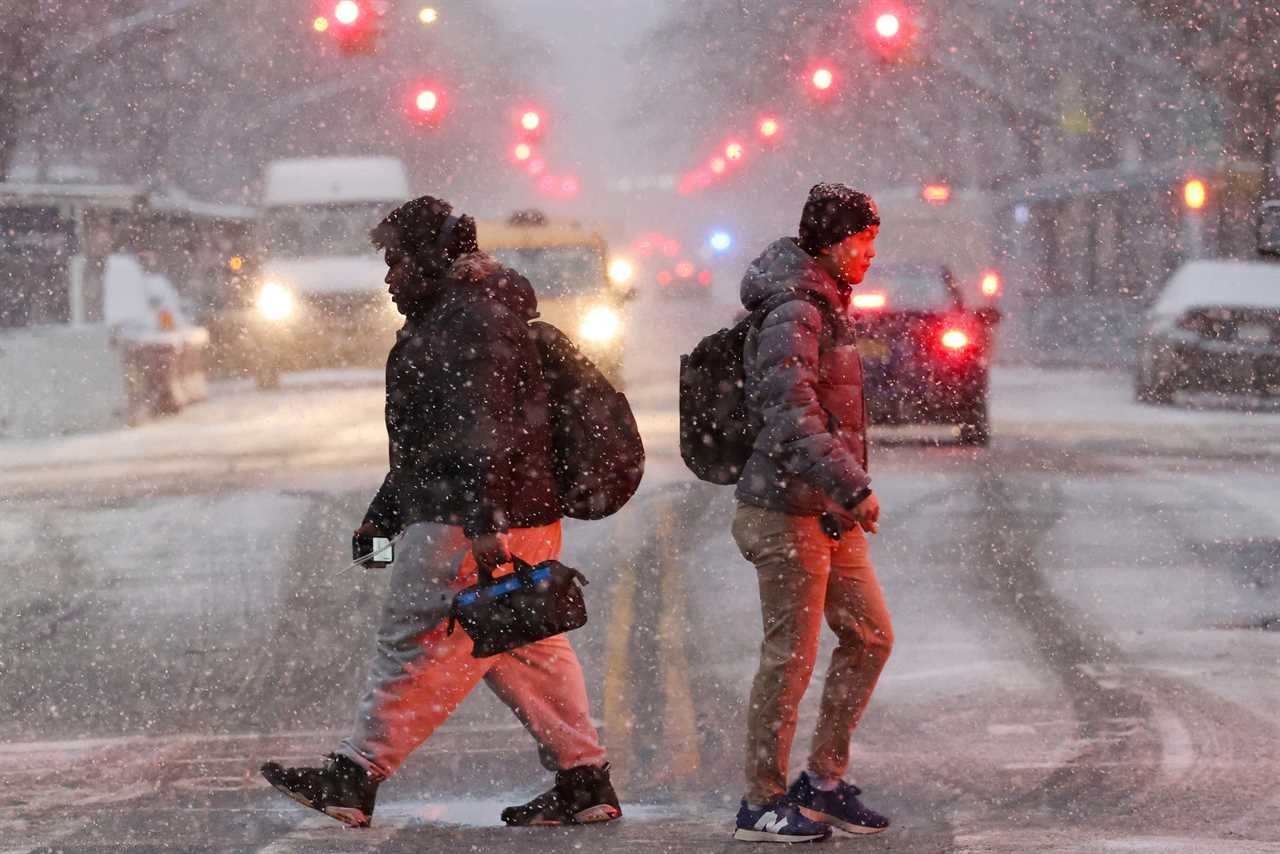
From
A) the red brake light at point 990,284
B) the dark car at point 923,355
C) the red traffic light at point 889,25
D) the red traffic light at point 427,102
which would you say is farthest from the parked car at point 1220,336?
the red traffic light at point 427,102

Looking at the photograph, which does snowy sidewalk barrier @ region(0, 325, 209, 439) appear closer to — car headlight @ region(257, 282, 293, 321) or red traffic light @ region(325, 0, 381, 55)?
car headlight @ region(257, 282, 293, 321)

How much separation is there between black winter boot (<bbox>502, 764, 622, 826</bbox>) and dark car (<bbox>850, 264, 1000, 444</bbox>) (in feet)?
37.7

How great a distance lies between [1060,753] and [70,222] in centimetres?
2187

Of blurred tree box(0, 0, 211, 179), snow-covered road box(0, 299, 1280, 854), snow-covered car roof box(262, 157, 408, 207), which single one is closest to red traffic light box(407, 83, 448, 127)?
→ snow-covered car roof box(262, 157, 408, 207)

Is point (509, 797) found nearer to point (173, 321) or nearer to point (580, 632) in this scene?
point (580, 632)

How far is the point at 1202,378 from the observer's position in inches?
923

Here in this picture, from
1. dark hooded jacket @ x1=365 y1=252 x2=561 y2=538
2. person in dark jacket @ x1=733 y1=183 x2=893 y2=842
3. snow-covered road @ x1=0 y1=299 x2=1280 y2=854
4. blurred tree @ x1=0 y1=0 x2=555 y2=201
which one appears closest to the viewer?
person in dark jacket @ x1=733 y1=183 x2=893 y2=842

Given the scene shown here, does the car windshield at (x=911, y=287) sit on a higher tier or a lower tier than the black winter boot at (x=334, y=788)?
higher

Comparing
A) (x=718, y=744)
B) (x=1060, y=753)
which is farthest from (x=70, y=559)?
(x=1060, y=753)

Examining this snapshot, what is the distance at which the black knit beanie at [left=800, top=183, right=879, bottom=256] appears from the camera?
5754 millimetres

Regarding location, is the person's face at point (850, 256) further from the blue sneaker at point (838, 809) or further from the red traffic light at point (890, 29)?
the red traffic light at point (890, 29)

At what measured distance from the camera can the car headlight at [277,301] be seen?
26594mm

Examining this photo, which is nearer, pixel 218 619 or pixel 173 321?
pixel 218 619

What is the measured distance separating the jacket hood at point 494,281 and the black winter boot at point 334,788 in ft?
4.34
